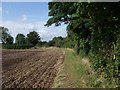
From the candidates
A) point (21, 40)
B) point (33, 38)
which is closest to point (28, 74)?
point (33, 38)

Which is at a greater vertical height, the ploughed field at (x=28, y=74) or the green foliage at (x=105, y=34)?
the green foliage at (x=105, y=34)

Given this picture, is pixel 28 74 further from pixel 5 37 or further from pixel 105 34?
pixel 5 37

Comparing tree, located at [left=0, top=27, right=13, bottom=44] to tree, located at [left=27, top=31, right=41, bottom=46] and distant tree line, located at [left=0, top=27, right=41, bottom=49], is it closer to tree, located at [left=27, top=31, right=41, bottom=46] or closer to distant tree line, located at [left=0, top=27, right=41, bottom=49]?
distant tree line, located at [left=0, top=27, right=41, bottom=49]

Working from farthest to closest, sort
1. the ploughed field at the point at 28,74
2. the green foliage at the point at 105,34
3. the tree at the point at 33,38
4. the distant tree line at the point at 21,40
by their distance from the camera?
1. the tree at the point at 33,38
2. the distant tree line at the point at 21,40
3. the ploughed field at the point at 28,74
4. the green foliage at the point at 105,34

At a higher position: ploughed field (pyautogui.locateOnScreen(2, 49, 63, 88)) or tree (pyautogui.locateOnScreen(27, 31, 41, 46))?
tree (pyautogui.locateOnScreen(27, 31, 41, 46))

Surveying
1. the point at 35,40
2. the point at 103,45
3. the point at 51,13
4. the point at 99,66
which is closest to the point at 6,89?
the point at 99,66

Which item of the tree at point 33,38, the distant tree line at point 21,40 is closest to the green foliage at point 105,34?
the distant tree line at point 21,40

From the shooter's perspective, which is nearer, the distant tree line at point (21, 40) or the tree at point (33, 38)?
the distant tree line at point (21, 40)

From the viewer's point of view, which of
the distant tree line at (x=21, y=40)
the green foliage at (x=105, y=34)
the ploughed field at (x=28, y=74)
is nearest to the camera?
the green foliage at (x=105, y=34)

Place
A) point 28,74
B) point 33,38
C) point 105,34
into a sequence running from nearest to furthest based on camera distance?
point 105,34 → point 28,74 → point 33,38

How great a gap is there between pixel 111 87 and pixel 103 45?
204 cm

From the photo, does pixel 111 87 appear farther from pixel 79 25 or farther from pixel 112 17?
pixel 79 25

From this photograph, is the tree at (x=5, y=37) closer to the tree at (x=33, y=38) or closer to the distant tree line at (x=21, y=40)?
the distant tree line at (x=21, y=40)

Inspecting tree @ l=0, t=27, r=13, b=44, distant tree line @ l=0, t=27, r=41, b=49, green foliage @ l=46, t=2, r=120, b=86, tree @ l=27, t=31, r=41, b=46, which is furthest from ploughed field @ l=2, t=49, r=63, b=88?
tree @ l=0, t=27, r=13, b=44
